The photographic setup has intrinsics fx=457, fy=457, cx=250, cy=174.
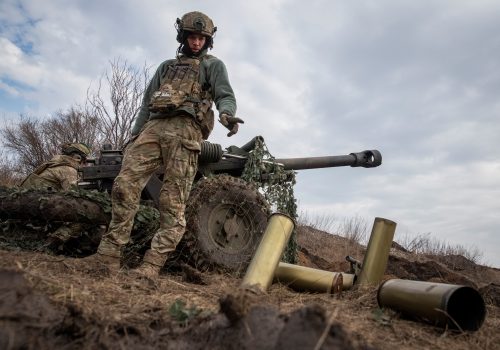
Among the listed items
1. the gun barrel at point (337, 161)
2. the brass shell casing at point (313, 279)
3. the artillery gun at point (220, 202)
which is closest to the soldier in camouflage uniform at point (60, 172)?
the artillery gun at point (220, 202)

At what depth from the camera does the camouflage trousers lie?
12.2 feet

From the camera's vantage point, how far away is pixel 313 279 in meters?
3.33

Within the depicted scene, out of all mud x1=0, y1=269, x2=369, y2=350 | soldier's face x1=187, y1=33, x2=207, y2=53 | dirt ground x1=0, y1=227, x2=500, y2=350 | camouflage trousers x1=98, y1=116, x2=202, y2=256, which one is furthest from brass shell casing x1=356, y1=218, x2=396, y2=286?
soldier's face x1=187, y1=33, x2=207, y2=53

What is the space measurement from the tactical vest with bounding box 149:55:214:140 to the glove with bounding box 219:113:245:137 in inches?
9.6

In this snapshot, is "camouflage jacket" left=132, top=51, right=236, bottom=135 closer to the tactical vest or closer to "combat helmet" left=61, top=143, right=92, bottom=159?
the tactical vest

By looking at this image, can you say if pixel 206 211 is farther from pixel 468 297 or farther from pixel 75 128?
pixel 75 128

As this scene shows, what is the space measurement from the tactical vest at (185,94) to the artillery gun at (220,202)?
0.69 m

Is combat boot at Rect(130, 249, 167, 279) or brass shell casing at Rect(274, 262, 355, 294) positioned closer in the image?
brass shell casing at Rect(274, 262, 355, 294)

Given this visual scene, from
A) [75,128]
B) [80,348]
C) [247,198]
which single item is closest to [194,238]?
[247,198]

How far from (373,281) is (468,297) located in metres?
1.08

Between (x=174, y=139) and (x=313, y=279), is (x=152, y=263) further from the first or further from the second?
(x=313, y=279)

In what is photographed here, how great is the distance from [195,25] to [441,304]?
3.11 m

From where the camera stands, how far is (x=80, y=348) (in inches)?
59.1

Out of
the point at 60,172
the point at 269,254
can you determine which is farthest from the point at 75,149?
the point at 269,254
